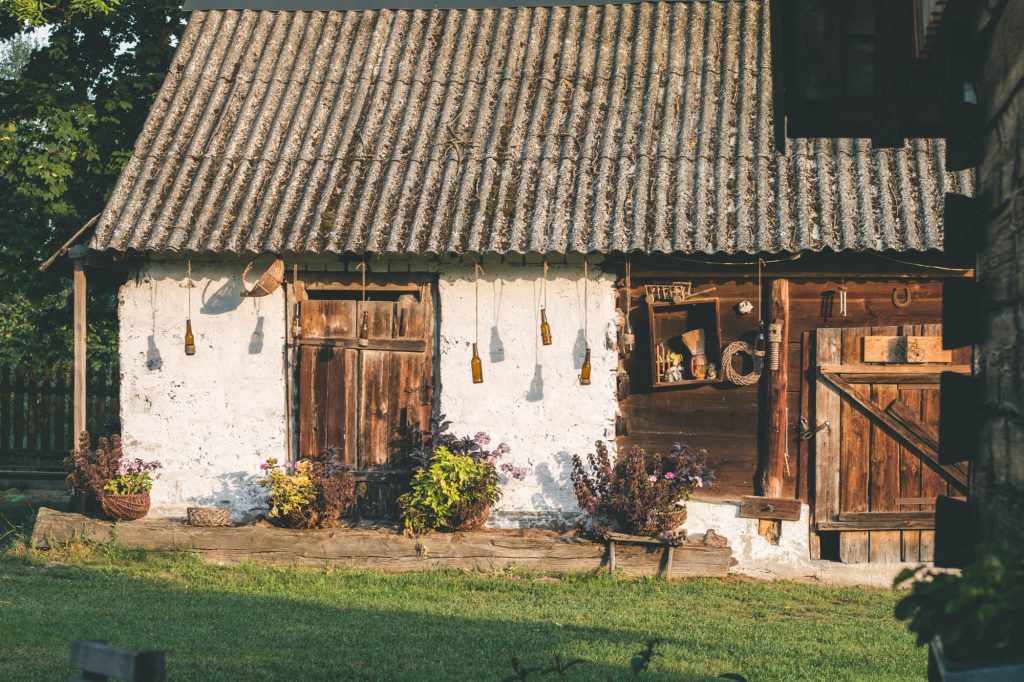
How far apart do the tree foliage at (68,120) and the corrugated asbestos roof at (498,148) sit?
6.94 feet

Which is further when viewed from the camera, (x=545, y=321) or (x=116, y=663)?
(x=545, y=321)

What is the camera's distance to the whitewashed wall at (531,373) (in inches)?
374

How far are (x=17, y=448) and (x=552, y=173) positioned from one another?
852 centimetres

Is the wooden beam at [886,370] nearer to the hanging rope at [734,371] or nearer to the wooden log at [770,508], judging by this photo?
the hanging rope at [734,371]

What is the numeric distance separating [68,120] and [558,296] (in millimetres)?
6893

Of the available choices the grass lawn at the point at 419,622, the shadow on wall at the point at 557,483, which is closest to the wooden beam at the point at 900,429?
the grass lawn at the point at 419,622

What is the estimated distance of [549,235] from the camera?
923cm

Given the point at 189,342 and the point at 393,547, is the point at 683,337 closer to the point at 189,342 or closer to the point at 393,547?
the point at 393,547

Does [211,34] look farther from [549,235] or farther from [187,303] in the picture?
[549,235]

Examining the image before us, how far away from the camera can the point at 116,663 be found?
297 centimetres

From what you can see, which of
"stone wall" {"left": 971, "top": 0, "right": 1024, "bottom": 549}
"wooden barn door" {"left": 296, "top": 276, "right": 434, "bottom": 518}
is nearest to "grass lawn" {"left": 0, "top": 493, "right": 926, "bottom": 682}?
"wooden barn door" {"left": 296, "top": 276, "right": 434, "bottom": 518}

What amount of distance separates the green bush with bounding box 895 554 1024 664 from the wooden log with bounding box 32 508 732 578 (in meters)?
6.36

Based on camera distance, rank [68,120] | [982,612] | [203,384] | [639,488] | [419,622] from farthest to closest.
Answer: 1. [68,120]
2. [203,384]
3. [639,488]
4. [419,622]
5. [982,612]

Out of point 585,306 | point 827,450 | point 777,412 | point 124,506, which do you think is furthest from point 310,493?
point 827,450
